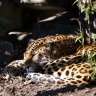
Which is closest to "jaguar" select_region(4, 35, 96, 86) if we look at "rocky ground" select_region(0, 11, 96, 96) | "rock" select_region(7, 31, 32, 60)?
"rocky ground" select_region(0, 11, 96, 96)

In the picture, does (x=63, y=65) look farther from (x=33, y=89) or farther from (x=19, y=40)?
(x=19, y=40)

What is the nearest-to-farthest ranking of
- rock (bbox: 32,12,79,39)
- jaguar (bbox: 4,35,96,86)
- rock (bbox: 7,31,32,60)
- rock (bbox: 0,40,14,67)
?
1. jaguar (bbox: 4,35,96,86)
2. rock (bbox: 0,40,14,67)
3. rock (bbox: 7,31,32,60)
4. rock (bbox: 32,12,79,39)

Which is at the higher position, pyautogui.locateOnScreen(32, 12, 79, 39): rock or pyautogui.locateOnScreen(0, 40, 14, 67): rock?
pyautogui.locateOnScreen(32, 12, 79, 39): rock

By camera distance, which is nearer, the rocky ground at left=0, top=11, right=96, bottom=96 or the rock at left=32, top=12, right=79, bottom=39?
the rocky ground at left=0, top=11, right=96, bottom=96

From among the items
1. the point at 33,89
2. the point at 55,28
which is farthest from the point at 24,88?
the point at 55,28

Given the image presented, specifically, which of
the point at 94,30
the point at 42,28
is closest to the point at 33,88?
the point at 94,30

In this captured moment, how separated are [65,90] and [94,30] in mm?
1633

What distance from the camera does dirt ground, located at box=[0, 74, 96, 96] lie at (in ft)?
17.1

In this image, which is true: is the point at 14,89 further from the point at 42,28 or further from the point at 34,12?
A: the point at 34,12

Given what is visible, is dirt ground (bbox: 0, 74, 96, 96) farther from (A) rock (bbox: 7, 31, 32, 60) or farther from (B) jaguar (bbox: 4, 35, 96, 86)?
(A) rock (bbox: 7, 31, 32, 60)

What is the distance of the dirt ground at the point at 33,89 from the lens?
520 cm

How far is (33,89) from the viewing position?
5.68 meters

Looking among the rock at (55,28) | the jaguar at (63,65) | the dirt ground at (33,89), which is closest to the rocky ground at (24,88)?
the dirt ground at (33,89)

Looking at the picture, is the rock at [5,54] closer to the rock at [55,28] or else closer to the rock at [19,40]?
the rock at [19,40]
